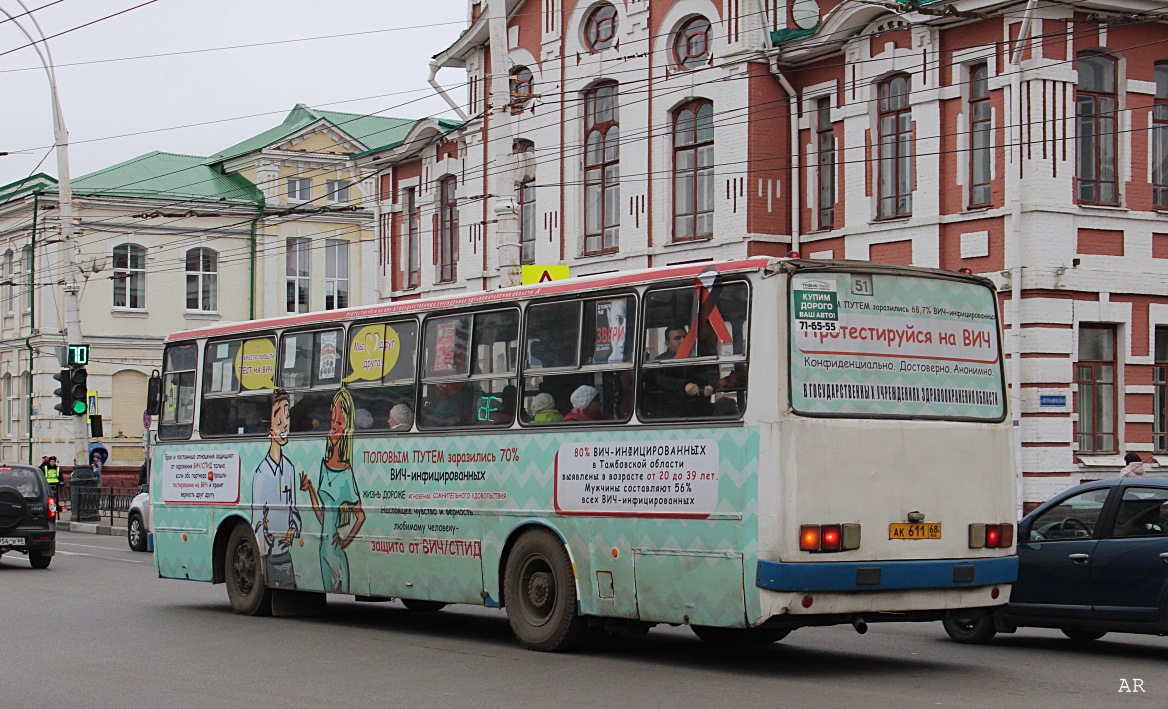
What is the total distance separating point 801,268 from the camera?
39.9ft

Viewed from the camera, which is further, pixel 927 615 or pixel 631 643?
pixel 631 643

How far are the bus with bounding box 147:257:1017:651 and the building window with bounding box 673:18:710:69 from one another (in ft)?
56.5

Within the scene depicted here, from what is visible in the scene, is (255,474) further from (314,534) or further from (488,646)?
(488,646)

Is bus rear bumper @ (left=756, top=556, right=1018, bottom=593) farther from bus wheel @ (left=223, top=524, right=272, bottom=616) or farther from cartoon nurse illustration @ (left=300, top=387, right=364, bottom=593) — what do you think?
bus wheel @ (left=223, top=524, right=272, bottom=616)

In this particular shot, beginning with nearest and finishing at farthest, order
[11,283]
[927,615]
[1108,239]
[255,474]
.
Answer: [927,615] → [255,474] → [1108,239] → [11,283]

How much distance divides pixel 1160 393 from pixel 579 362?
55.9 feet

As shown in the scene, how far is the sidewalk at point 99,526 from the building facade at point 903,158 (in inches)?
511

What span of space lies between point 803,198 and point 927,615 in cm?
1899

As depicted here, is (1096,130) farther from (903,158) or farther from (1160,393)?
(1160,393)

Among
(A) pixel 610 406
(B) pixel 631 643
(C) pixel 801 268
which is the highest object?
(C) pixel 801 268

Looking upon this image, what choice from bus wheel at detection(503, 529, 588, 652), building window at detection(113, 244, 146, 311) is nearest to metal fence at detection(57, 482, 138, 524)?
building window at detection(113, 244, 146, 311)

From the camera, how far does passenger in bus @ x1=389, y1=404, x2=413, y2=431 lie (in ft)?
50.8

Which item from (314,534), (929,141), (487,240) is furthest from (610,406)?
(487,240)

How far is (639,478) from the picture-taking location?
1286 centimetres
